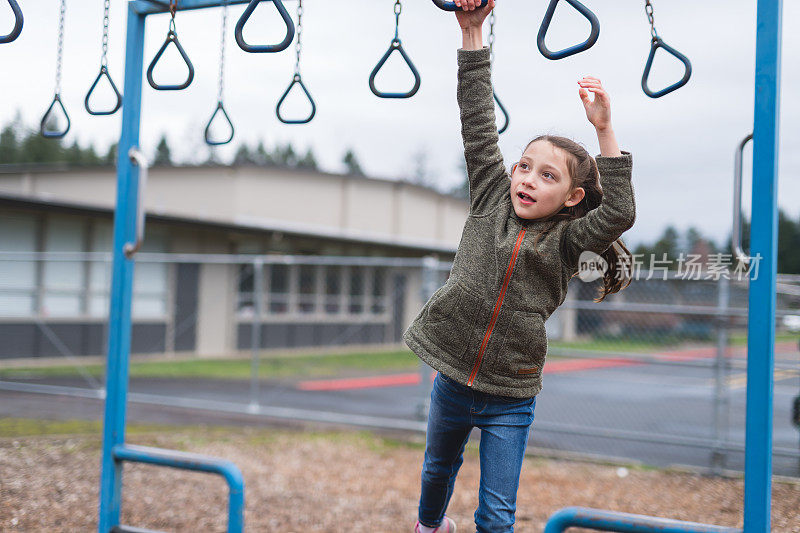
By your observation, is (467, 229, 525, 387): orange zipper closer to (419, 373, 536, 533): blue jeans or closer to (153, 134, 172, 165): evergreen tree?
(419, 373, 536, 533): blue jeans

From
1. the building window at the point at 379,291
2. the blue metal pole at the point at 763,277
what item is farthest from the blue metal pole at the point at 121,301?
the building window at the point at 379,291

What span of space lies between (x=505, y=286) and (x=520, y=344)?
18cm

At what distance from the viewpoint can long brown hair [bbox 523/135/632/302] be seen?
85.7 inches

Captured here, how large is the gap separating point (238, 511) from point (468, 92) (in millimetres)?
1637

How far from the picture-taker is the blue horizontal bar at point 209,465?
2.55m

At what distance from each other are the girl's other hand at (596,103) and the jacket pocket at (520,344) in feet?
1.92

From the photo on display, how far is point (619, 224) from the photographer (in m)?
2.00

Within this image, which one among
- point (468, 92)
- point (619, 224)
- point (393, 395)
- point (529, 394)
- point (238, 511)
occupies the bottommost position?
point (393, 395)

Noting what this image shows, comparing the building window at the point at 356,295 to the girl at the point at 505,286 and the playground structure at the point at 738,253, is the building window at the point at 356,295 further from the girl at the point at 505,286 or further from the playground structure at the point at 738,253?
the girl at the point at 505,286

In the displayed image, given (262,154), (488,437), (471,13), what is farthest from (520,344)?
(262,154)

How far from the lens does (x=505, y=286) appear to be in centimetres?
215

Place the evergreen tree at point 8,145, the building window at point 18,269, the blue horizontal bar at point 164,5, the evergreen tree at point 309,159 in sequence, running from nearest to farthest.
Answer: the blue horizontal bar at point 164,5 → the building window at point 18,269 → the evergreen tree at point 8,145 → the evergreen tree at point 309,159

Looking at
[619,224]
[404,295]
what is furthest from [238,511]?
[404,295]

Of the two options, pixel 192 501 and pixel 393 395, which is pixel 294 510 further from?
pixel 393 395
